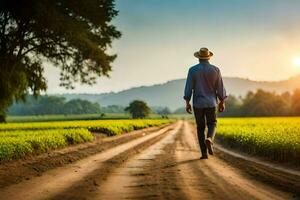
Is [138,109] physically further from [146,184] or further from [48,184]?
[146,184]

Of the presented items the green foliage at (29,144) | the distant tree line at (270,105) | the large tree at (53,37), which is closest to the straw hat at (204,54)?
the green foliage at (29,144)

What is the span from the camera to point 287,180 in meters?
7.00

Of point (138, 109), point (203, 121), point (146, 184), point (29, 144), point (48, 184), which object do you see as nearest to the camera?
point (146, 184)

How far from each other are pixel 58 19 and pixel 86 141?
39.8 feet

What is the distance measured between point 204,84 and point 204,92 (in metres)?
0.23

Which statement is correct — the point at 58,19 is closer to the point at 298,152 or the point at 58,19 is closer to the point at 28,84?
the point at 28,84

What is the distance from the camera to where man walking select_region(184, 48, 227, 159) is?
11219mm

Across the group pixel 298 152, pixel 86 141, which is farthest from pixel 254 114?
pixel 298 152

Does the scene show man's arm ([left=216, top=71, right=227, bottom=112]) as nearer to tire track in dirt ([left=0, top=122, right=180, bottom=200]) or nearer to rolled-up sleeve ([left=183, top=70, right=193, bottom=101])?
rolled-up sleeve ([left=183, top=70, right=193, bottom=101])

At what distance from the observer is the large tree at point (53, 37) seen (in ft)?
101

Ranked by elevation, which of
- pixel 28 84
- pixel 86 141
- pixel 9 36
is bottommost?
pixel 86 141

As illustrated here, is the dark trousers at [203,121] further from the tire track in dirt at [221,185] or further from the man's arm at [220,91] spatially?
the tire track in dirt at [221,185]

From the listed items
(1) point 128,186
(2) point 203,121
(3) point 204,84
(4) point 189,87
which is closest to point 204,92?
(3) point 204,84

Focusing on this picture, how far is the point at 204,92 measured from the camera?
1134cm
